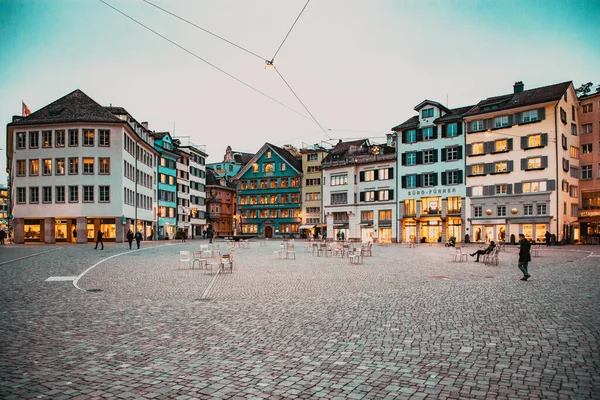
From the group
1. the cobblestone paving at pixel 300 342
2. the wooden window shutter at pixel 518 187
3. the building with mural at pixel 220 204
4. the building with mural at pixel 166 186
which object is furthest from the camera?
the building with mural at pixel 220 204

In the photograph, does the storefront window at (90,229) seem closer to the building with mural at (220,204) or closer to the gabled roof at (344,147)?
the gabled roof at (344,147)

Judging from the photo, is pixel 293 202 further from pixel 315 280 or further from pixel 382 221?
pixel 315 280

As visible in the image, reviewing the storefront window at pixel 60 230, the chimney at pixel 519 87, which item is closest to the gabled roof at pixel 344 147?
the chimney at pixel 519 87

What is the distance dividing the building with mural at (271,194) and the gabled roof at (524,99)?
3387 centimetres

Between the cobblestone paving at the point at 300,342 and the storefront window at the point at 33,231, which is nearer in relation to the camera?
the cobblestone paving at the point at 300,342

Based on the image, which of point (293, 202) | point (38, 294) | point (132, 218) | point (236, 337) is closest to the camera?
point (236, 337)

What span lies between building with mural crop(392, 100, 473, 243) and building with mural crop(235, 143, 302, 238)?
22.6m

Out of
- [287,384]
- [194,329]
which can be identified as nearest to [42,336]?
[194,329]

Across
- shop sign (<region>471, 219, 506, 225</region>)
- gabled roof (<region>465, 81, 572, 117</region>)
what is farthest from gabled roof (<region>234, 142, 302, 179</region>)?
shop sign (<region>471, 219, 506, 225</region>)

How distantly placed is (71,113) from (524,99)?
48627 millimetres

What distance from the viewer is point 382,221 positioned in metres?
68.6

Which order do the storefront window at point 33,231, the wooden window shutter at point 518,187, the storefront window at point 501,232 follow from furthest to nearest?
the storefront window at point 501,232
the storefront window at point 33,231
the wooden window shutter at point 518,187

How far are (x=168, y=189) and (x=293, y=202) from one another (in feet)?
66.2

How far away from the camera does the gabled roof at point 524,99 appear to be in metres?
52.1
